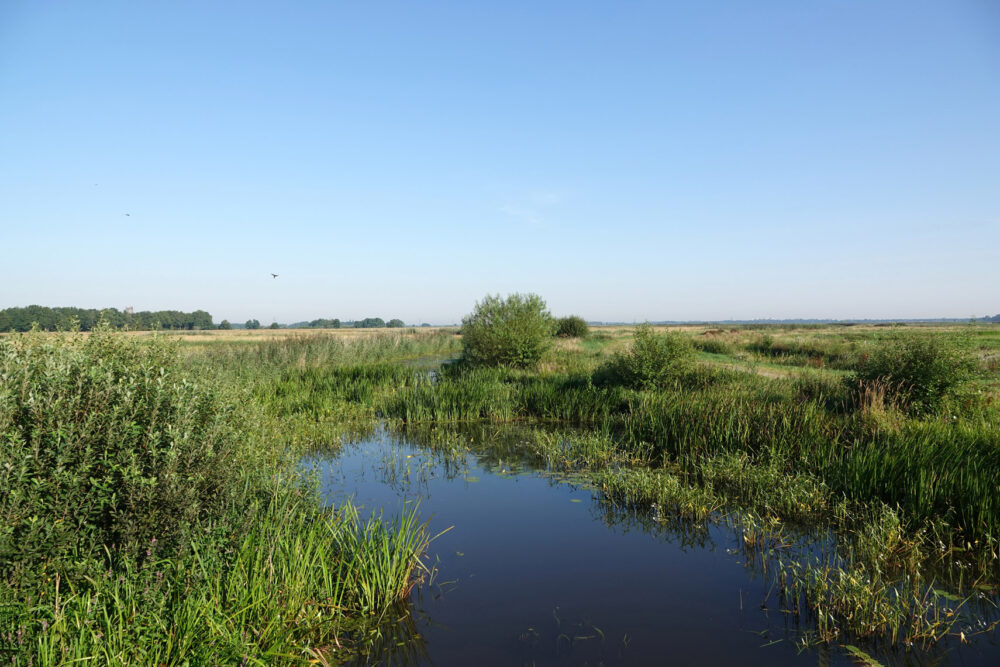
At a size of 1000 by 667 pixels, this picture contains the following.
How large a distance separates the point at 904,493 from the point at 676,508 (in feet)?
11.0

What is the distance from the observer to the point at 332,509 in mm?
6430

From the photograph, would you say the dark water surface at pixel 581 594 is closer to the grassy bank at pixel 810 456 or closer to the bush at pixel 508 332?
the grassy bank at pixel 810 456

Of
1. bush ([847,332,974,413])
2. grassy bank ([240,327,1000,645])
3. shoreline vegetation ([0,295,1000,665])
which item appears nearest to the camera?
shoreline vegetation ([0,295,1000,665])

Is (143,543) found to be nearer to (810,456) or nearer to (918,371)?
(810,456)

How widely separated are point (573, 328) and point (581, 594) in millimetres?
47639

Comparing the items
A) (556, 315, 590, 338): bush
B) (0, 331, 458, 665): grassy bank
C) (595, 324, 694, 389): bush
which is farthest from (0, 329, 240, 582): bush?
(556, 315, 590, 338): bush

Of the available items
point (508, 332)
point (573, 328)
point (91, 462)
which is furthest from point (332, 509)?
point (573, 328)

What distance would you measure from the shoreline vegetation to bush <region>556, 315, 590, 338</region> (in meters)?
39.4

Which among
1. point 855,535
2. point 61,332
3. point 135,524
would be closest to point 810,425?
point 855,535

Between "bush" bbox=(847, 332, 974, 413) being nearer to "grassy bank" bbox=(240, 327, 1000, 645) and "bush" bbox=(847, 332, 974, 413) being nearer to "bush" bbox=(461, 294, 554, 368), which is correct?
"grassy bank" bbox=(240, 327, 1000, 645)

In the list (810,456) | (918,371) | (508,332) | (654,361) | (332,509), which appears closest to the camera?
(332,509)

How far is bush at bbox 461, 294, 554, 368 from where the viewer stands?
2430cm

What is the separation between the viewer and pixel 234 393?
6.67 meters

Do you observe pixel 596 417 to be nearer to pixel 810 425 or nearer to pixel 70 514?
pixel 810 425
